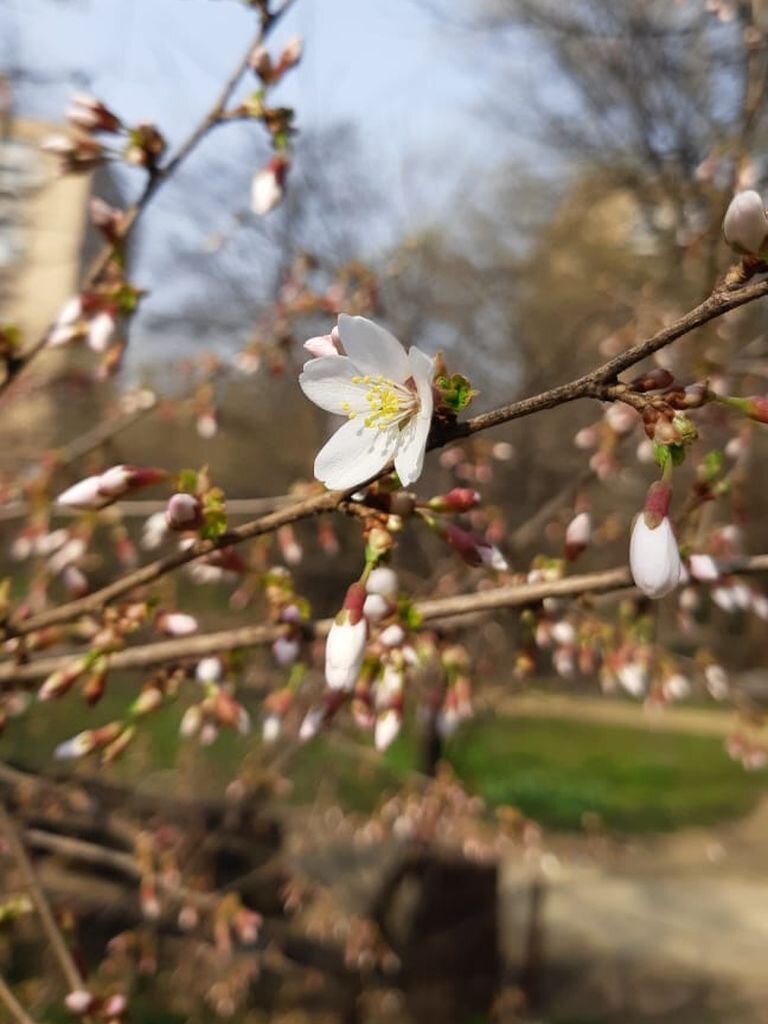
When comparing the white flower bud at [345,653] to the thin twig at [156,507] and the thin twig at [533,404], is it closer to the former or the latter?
the thin twig at [533,404]

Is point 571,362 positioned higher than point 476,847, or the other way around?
point 571,362

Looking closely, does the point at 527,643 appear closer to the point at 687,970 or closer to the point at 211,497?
the point at 211,497

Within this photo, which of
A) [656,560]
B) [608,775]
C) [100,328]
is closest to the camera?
[656,560]

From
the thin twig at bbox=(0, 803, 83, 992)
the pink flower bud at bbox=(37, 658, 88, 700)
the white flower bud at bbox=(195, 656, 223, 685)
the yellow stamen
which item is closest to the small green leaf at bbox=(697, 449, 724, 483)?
the yellow stamen

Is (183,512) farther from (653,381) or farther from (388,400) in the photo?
(653,381)

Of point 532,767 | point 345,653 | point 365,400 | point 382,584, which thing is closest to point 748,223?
point 365,400

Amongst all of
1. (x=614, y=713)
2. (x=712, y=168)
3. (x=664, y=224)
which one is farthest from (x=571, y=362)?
(x=614, y=713)
